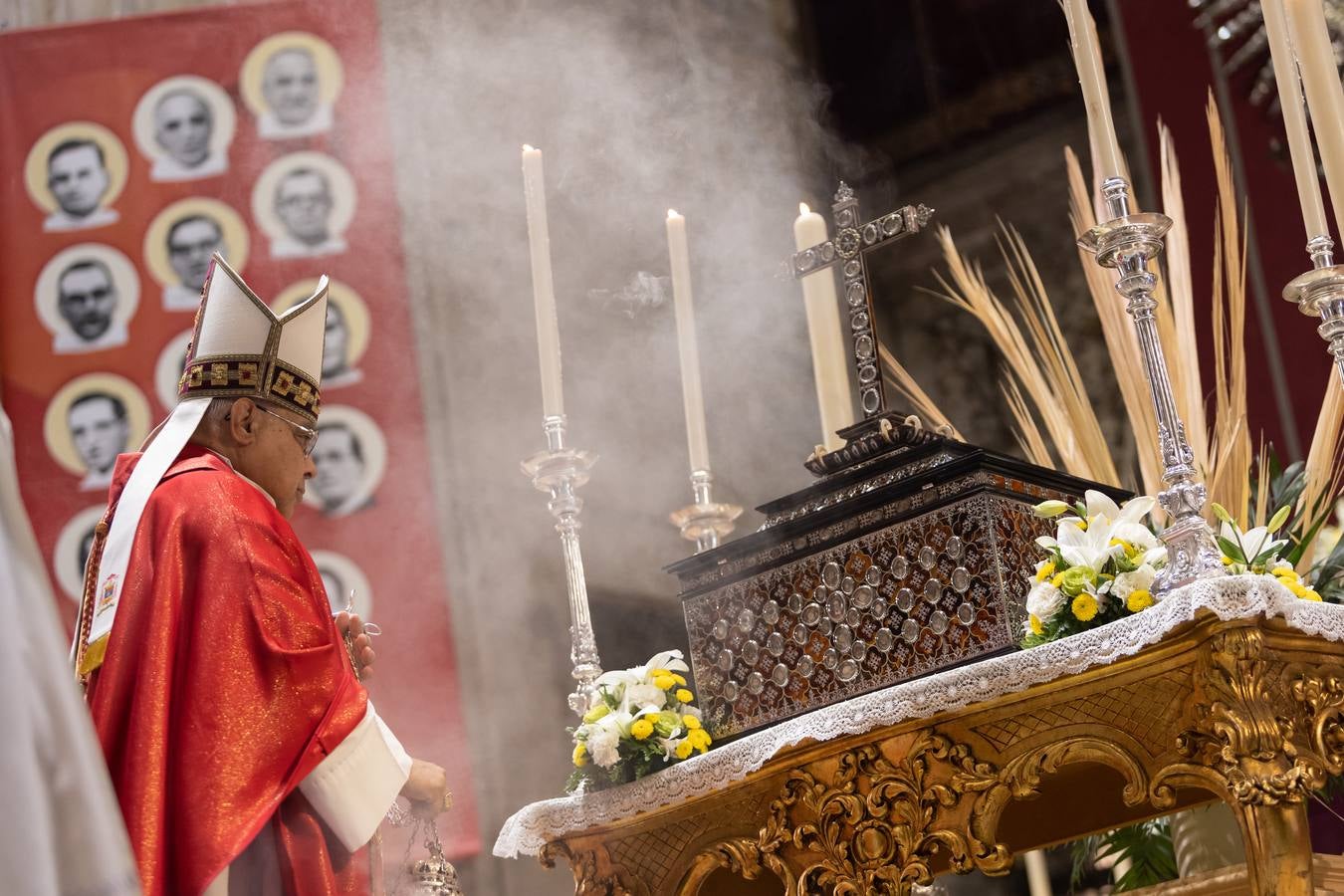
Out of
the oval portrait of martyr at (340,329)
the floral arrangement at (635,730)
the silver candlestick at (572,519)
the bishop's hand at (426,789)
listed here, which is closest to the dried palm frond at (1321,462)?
the floral arrangement at (635,730)

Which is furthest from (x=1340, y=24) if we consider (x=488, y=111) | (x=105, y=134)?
(x=105, y=134)

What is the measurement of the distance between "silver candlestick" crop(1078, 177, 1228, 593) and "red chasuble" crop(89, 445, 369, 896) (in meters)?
1.24

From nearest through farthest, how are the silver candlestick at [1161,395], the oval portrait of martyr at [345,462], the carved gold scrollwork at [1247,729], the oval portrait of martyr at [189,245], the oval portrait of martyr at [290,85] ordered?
the carved gold scrollwork at [1247,729], the silver candlestick at [1161,395], the oval portrait of martyr at [345,462], the oval portrait of martyr at [189,245], the oval portrait of martyr at [290,85]

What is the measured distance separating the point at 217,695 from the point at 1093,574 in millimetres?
1270

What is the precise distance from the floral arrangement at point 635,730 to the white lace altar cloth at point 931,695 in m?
0.03

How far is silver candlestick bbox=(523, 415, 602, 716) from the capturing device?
2789 mm

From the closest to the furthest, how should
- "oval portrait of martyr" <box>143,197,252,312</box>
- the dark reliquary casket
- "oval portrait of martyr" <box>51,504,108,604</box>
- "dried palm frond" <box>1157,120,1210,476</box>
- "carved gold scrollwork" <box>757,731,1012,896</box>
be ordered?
"carved gold scrollwork" <box>757,731,1012,896</box> → the dark reliquary casket → "dried palm frond" <box>1157,120,1210,476</box> → "oval portrait of martyr" <box>51,504,108,604</box> → "oval portrait of martyr" <box>143,197,252,312</box>

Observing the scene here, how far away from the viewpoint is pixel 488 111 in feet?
16.4

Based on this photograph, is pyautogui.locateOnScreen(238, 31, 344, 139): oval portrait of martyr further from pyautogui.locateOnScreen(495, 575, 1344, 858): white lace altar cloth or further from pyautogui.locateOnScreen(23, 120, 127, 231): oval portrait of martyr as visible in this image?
pyautogui.locateOnScreen(495, 575, 1344, 858): white lace altar cloth

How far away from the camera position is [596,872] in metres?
2.63

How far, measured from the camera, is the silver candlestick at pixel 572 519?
279 cm

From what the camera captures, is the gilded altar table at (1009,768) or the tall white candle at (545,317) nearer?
the gilded altar table at (1009,768)

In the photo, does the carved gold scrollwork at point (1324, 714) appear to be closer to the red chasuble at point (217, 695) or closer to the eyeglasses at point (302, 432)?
the red chasuble at point (217, 695)

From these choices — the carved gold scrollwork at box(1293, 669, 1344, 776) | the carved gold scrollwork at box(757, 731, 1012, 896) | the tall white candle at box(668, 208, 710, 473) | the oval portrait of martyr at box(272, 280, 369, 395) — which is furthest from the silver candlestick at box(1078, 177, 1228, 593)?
the oval portrait of martyr at box(272, 280, 369, 395)
